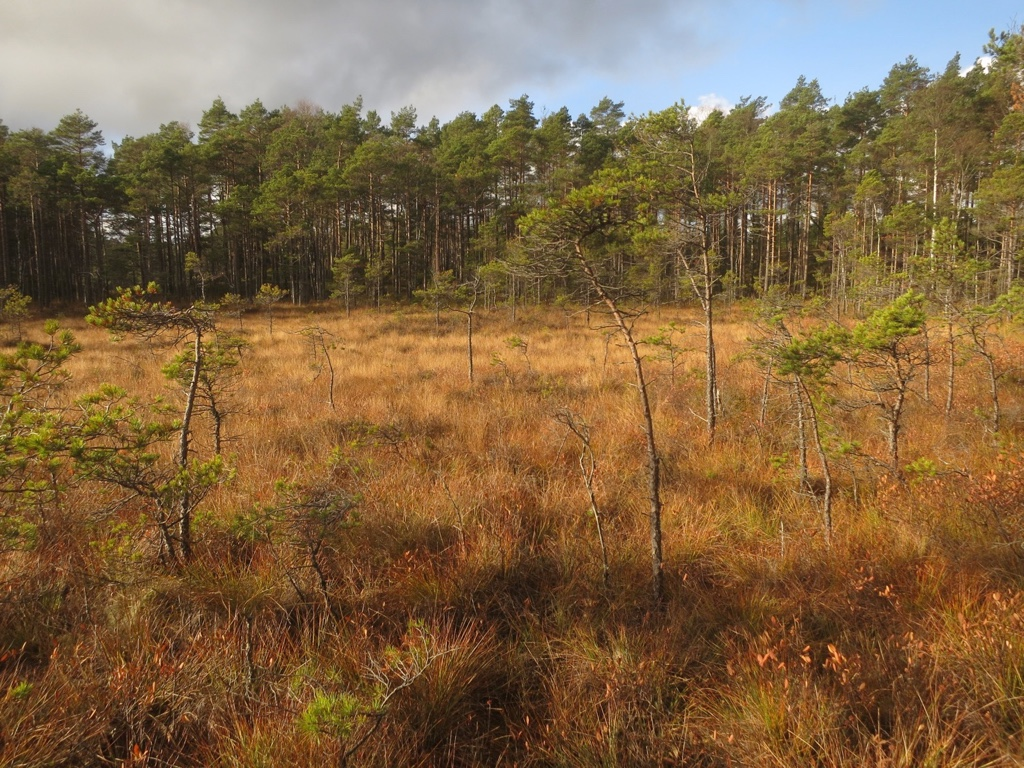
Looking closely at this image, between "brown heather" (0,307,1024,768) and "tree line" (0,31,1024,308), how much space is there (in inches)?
793

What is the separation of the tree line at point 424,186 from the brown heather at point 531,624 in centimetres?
2014

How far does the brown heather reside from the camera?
6.09ft

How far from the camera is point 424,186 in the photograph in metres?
33.1

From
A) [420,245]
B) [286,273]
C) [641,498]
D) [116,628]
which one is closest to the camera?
[116,628]

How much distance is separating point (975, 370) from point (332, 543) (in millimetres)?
11042

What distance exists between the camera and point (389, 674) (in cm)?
224

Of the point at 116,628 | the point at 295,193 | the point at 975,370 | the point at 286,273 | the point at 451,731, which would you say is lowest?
the point at 451,731

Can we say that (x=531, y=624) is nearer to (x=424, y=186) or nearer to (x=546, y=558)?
(x=546, y=558)

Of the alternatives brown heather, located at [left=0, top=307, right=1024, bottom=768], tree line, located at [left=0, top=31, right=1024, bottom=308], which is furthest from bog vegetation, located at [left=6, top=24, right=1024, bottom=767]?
tree line, located at [left=0, top=31, right=1024, bottom=308]

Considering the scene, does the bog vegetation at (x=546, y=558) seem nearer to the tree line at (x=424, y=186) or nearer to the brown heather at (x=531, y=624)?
the brown heather at (x=531, y=624)

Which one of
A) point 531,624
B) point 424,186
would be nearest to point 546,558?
point 531,624

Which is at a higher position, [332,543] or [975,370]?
[975,370]

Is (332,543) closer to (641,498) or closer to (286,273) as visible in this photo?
(641,498)

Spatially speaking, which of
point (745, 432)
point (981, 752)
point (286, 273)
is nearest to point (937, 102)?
point (745, 432)
